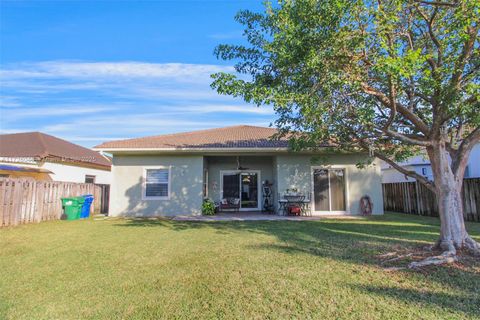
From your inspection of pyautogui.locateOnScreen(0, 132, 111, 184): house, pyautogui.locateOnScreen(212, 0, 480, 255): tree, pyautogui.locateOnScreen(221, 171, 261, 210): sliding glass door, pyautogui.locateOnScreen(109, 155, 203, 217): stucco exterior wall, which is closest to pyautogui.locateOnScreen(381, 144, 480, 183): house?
pyautogui.locateOnScreen(212, 0, 480, 255): tree

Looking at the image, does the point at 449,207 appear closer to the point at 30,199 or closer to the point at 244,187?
the point at 244,187

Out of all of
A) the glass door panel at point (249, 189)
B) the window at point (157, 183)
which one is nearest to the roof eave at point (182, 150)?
the window at point (157, 183)

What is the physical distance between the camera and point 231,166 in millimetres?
14758

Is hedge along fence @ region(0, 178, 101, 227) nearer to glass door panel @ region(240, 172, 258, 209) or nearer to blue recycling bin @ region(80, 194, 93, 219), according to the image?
blue recycling bin @ region(80, 194, 93, 219)

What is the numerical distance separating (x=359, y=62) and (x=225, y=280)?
518 cm

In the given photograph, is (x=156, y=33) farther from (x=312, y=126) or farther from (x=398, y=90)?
(x=398, y=90)

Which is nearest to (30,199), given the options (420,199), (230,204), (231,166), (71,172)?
(71,172)

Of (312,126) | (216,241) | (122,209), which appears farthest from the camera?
(122,209)

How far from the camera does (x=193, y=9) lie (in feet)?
29.1

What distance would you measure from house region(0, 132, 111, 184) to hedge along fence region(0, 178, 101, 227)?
3.85 meters

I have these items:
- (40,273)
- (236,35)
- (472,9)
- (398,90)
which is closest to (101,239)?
(40,273)

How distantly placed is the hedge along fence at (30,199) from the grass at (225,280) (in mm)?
2835

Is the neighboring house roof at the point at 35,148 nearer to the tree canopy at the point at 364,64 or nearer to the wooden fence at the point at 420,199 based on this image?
the tree canopy at the point at 364,64

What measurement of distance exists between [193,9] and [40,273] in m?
8.19
